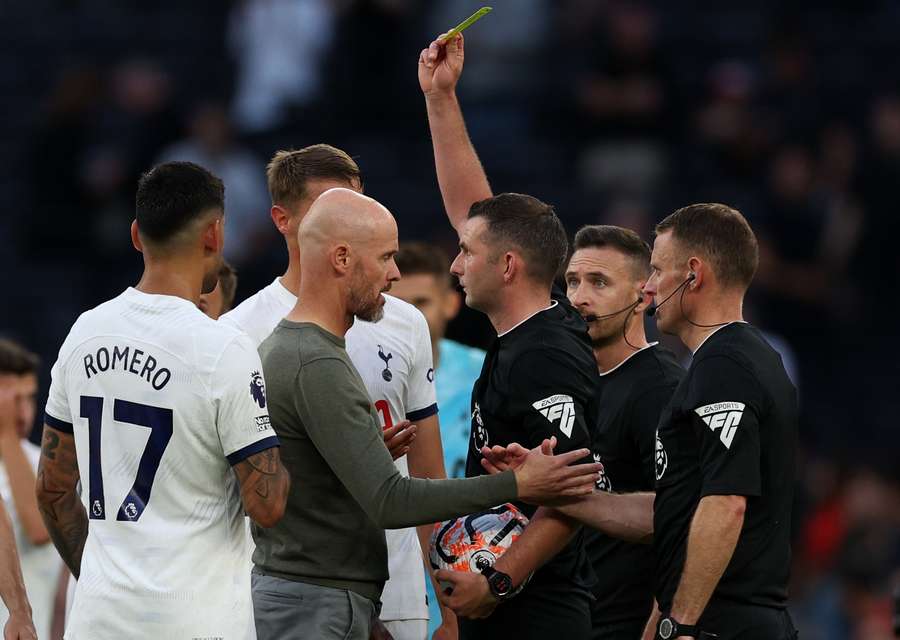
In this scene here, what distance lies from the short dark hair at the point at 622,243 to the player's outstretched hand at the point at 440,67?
32.9 inches

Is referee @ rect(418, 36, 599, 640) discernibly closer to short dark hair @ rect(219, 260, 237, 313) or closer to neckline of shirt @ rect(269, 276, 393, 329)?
neckline of shirt @ rect(269, 276, 393, 329)

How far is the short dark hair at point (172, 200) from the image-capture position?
15.6 feet

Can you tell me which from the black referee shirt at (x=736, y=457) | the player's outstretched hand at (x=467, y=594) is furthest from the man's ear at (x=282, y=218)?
the black referee shirt at (x=736, y=457)

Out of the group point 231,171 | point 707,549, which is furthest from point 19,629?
point 231,171

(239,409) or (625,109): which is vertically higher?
(625,109)

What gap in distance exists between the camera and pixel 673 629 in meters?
4.86

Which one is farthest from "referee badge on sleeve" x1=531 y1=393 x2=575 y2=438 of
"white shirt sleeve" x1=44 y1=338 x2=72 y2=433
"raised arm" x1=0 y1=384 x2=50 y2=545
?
"raised arm" x1=0 y1=384 x2=50 y2=545

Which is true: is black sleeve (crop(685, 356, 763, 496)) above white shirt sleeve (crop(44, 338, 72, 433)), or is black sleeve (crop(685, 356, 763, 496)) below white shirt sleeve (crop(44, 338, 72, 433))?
below

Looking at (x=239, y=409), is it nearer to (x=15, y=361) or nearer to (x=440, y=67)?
(x=440, y=67)

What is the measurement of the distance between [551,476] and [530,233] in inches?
39.4

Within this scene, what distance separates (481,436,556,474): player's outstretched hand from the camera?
480 cm

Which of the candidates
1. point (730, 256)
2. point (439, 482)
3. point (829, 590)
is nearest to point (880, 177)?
point (829, 590)

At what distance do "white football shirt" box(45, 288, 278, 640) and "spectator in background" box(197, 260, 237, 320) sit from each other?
1595 millimetres

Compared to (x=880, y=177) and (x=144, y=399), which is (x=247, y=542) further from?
(x=880, y=177)
